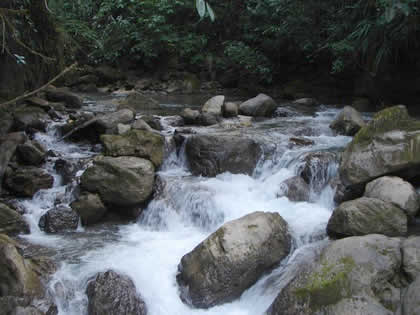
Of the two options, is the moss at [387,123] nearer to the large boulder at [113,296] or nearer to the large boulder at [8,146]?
the large boulder at [113,296]

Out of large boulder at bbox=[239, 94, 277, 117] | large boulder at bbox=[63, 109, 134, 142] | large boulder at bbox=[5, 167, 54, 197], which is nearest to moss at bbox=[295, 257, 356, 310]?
large boulder at bbox=[5, 167, 54, 197]

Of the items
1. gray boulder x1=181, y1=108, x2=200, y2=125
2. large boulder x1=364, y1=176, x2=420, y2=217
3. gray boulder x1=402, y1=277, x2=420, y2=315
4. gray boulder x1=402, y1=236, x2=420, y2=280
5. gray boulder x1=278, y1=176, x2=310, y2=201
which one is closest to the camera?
gray boulder x1=402, y1=277, x2=420, y2=315

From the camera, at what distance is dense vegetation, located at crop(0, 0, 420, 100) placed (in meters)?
6.93

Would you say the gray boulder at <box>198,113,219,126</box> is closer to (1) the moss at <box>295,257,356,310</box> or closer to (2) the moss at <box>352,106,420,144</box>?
(2) the moss at <box>352,106,420,144</box>

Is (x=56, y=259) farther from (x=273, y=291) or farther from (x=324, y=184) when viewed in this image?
(x=324, y=184)

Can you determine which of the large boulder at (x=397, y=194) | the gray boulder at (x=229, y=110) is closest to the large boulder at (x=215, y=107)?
the gray boulder at (x=229, y=110)

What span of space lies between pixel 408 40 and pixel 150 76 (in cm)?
945

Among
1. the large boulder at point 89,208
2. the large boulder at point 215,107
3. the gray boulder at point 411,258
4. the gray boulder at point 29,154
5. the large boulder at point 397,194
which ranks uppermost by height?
the large boulder at point 215,107

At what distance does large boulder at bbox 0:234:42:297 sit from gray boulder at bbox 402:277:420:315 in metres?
2.94

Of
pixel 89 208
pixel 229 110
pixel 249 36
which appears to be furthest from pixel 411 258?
pixel 249 36

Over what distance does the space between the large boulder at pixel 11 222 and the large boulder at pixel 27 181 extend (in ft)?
2.24

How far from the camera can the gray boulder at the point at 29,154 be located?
19.9ft

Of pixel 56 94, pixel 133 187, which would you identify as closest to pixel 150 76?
pixel 56 94

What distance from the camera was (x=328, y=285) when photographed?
322 centimetres
